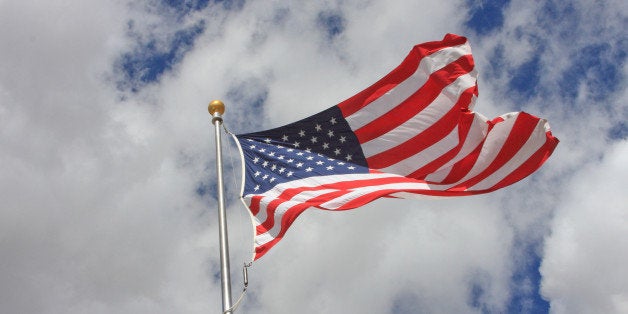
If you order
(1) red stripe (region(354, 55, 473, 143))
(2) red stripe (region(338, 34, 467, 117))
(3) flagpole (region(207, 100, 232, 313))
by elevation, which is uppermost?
(2) red stripe (region(338, 34, 467, 117))

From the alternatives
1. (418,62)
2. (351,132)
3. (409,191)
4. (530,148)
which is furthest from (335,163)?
(530,148)

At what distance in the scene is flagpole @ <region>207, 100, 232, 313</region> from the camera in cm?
1261

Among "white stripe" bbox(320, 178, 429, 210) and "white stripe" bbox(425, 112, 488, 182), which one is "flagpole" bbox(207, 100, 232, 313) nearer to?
"white stripe" bbox(320, 178, 429, 210)

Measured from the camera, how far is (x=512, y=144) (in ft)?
55.3

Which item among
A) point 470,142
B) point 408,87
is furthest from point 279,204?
point 470,142

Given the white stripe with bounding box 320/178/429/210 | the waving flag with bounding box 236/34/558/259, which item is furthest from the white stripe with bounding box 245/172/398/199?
the white stripe with bounding box 320/178/429/210

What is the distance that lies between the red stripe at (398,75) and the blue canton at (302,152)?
46cm

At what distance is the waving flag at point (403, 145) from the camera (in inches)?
653

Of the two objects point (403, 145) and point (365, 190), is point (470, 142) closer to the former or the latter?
point (403, 145)

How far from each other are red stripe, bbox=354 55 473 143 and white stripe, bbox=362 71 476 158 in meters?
0.11

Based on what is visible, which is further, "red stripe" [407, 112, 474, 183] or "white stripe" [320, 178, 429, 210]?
"red stripe" [407, 112, 474, 183]

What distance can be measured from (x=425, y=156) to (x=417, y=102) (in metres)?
1.63

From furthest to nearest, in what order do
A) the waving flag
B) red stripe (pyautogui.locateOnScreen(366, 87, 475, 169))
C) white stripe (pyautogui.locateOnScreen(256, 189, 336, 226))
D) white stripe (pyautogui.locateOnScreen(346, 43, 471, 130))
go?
white stripe (pyautogui.locateOnScreen(346, 43, 471, 130))
red stripe (pyautogui.locateOnScreen(366, 87, 475, 169))
the waving flag
white stripe (pyautogui.locateOnScreen(256, 189, 336, 226))

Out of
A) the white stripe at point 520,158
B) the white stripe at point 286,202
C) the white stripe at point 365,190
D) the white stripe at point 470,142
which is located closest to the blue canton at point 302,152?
the white stripe at point 286,202
